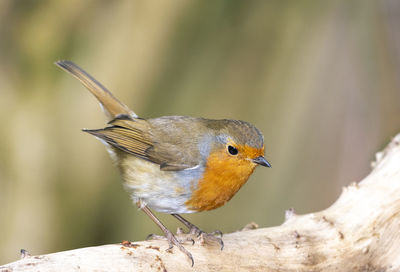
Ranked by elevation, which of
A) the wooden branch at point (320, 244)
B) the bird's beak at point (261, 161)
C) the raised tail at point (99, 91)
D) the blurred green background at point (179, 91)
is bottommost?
the wooden branch at point (320, 244)

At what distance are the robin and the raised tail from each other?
161 mm

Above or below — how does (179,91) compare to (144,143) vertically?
above

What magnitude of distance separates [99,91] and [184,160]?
766 mm

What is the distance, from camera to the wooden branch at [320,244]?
8.20 ft

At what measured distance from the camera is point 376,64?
529 cm

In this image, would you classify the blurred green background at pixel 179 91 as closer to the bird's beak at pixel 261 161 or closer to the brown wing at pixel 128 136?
the brown wing at pixel 128 136

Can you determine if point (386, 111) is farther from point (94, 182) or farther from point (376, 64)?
point (94, 182)

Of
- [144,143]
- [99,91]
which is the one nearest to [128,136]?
[144,143]

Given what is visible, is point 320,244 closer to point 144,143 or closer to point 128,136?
point 144,143

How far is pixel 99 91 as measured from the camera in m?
3.35

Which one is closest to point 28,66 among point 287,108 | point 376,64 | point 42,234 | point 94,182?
point 94,182

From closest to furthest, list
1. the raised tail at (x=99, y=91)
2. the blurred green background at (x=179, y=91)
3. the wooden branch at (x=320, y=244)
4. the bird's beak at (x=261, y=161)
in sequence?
the wooden branch at (x=320, y=244) < the bird's beak at (x=261, y=161) < the raised tail at (x=99, y=91) < the blurred green background at (x=179, y=91)

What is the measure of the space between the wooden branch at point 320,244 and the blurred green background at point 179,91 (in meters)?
1.91

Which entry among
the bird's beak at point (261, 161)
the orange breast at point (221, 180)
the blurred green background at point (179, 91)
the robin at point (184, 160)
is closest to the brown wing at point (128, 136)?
the robin at point (184, 160)
